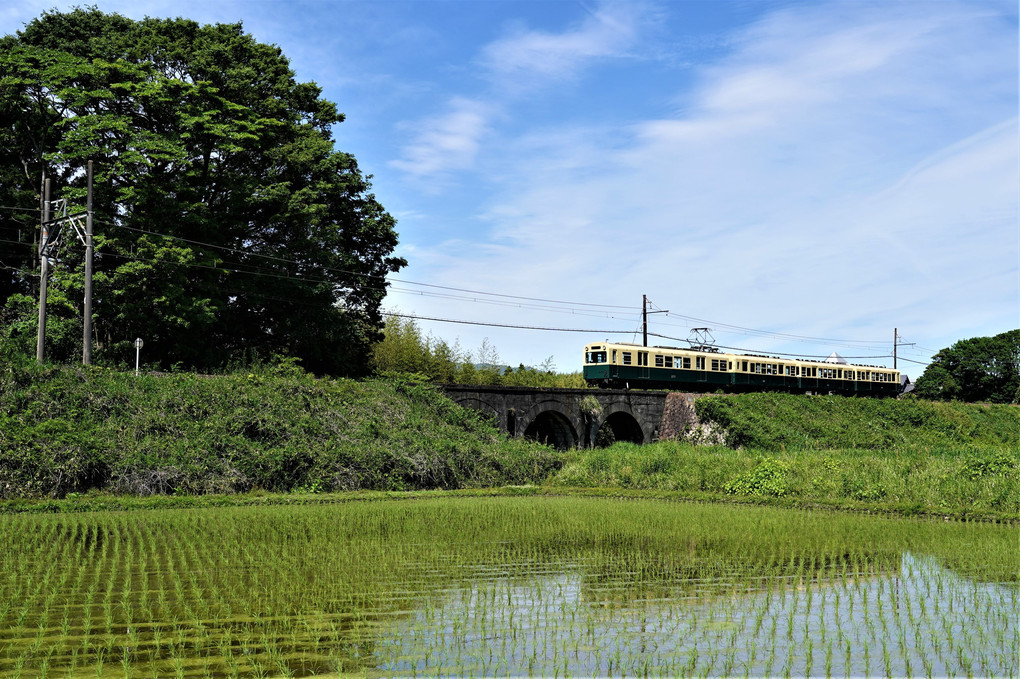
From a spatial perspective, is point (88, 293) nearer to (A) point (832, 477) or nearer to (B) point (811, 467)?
(B) point (811, 467)

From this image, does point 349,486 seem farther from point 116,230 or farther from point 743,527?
point 116,230

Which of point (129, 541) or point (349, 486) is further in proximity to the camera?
point (349, 486)

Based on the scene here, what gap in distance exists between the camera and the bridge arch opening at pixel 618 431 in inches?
1692

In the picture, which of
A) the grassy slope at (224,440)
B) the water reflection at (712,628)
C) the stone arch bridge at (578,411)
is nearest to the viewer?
the water reflection at (712,628)

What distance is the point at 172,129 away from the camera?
33906 mm

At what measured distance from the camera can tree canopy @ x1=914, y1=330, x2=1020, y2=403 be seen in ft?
238

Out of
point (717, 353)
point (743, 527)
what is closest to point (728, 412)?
point (717, 353)

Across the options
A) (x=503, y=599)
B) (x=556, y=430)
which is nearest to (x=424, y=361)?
(x=556, y=430)

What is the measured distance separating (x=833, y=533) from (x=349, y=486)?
1420 cm

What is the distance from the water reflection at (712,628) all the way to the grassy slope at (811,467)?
9.58 metres

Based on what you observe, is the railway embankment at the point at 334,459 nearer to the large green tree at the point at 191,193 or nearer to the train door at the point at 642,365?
the large green tree at the point at 191,193

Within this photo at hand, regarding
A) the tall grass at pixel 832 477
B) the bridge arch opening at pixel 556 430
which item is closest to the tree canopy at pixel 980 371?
the bridge arch opening at pixel 556 430

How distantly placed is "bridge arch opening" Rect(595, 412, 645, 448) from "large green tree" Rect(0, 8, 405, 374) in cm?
1390

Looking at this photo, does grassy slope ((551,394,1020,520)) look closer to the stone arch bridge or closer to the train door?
the stone arch bridge
